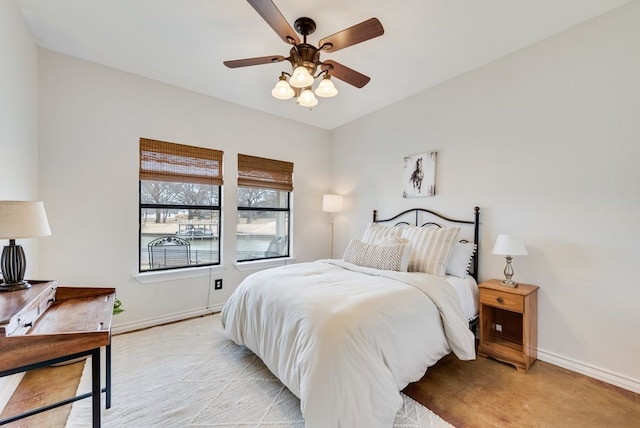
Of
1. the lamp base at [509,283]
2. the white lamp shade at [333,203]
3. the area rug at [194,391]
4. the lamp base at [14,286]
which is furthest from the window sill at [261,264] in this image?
the lamp base at [509,283]

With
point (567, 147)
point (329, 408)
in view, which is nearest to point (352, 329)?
point (329, 408)

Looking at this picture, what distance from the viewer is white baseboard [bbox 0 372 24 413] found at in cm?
170

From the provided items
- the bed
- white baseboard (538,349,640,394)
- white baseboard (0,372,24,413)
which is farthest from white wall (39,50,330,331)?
white baseboard (538,349,640,394)

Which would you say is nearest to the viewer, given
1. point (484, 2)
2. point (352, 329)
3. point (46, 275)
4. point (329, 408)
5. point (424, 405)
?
point (329, 408)

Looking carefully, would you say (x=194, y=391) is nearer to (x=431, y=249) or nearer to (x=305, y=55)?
(x=431, y=249)

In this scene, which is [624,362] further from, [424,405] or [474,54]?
[474,54]

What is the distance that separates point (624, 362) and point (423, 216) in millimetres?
1875

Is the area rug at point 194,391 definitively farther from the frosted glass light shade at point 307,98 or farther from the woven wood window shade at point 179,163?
the frosted glass light shade at point 307,98

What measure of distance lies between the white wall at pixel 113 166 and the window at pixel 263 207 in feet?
0.62

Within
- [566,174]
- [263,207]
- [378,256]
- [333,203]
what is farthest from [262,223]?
[566,174]

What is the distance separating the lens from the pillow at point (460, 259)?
8.31 feet

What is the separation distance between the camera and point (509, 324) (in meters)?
2.50

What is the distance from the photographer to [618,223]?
6.49ft

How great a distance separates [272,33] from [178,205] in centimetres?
210
